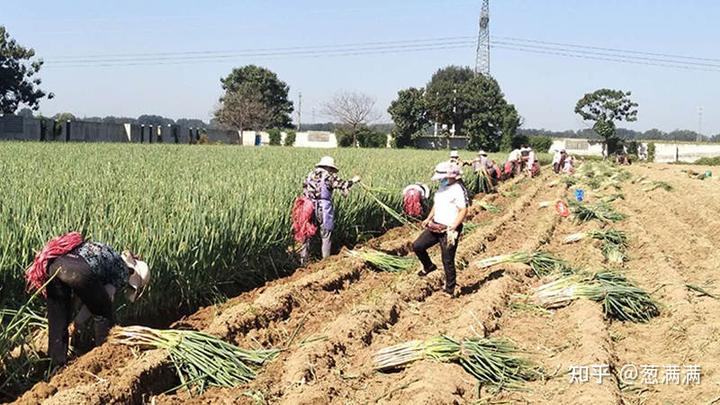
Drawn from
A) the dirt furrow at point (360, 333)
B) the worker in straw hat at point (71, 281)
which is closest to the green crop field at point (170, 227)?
the worker in straw hat at point (71, 281)

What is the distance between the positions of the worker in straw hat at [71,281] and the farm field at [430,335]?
205mm

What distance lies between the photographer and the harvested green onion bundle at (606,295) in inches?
266

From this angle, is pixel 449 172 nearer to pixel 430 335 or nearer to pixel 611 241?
pixel 430 335

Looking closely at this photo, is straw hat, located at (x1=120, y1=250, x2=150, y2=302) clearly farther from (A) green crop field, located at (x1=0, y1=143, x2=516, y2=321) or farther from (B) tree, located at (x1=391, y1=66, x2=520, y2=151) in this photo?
(B) tree, located at (x1=391, y1=66, x2=520, y2=151)

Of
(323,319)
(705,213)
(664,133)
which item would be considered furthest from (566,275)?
(664,133)

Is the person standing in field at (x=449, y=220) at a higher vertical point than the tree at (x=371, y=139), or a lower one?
lower

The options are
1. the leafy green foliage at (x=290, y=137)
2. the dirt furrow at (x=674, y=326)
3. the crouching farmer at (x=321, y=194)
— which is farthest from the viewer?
the leafy green foliage at (x=290, y=137)

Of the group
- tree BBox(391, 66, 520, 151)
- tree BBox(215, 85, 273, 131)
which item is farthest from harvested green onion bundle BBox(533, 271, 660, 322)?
tree BBox(215, 85, 273, 131)

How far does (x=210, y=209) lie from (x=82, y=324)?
278cm

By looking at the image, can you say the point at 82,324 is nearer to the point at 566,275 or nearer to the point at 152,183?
the point at 566,275

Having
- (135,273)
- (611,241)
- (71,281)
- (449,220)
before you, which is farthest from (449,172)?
(611,241)

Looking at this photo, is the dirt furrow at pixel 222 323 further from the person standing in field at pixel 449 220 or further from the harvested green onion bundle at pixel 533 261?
the harvested green onion bundle at pixel 533 261

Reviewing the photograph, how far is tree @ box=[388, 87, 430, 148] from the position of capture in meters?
61.9

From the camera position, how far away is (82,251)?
15.5ft
